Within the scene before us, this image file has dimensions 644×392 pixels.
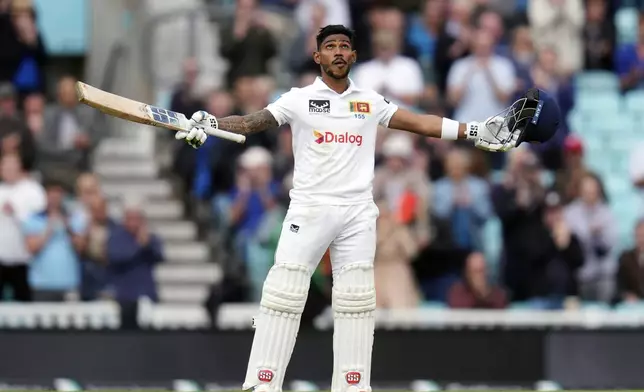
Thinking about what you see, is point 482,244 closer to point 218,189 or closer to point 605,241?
point 605,241

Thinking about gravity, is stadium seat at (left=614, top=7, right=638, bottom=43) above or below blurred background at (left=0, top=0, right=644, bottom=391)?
above

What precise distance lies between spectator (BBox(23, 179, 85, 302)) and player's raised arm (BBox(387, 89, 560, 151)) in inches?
221

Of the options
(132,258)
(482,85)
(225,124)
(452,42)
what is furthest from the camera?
(452,42)

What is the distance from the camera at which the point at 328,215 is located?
880 cm

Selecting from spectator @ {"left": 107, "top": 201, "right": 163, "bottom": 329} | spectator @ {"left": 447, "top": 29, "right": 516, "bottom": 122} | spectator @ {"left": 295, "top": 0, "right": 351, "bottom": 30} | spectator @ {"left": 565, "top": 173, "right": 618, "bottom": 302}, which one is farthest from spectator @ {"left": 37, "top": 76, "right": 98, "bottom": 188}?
spectator @ {"left": 565, "top": 173, "right": 618, "bottom": 302}

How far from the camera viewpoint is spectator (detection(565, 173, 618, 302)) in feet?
45.8

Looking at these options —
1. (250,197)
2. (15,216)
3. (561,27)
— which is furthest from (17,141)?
(561,27)

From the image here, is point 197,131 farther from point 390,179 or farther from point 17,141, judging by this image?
point 17,141

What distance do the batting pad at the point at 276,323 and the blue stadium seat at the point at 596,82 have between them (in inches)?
326

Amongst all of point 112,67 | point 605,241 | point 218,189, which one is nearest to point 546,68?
point 605,241

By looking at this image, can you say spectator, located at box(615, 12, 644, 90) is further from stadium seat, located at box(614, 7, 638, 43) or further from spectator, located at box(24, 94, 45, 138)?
spectator, located at box(24, 94, 45, 138)

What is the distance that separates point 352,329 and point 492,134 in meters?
1.44

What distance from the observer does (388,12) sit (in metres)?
15.8

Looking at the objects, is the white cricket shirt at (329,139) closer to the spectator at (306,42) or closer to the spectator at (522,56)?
the spectator at (522,56)
